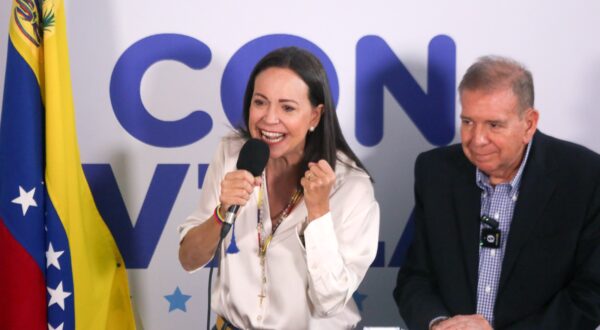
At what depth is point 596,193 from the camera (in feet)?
8.30

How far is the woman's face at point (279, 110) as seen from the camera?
7.98 ft

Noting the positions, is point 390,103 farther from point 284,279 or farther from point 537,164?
point 284,279

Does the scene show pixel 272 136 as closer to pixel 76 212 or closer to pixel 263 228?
pixel 263 228

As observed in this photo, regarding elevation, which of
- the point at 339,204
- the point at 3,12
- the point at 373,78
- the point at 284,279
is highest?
the point at 3,12

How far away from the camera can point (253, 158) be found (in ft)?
6.81

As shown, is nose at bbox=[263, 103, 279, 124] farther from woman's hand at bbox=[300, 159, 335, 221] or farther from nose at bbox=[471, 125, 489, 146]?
nose at bbox=[471, 125, 489, 146]

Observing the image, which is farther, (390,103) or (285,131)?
(390,103)

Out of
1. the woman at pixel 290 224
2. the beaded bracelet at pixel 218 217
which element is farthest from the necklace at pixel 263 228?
the beaded bracelet at pixel 218 217

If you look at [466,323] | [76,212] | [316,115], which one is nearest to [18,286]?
[76,212]

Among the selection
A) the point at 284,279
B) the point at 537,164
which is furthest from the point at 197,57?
the point at 537,164

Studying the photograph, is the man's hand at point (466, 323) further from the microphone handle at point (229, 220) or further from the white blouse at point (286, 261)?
the microphone handle at point (229, 220)

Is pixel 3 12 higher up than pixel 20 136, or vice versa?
pixel 3 12

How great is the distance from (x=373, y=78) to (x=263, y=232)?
853 mm

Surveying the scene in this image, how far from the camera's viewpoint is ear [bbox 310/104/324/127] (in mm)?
2523
